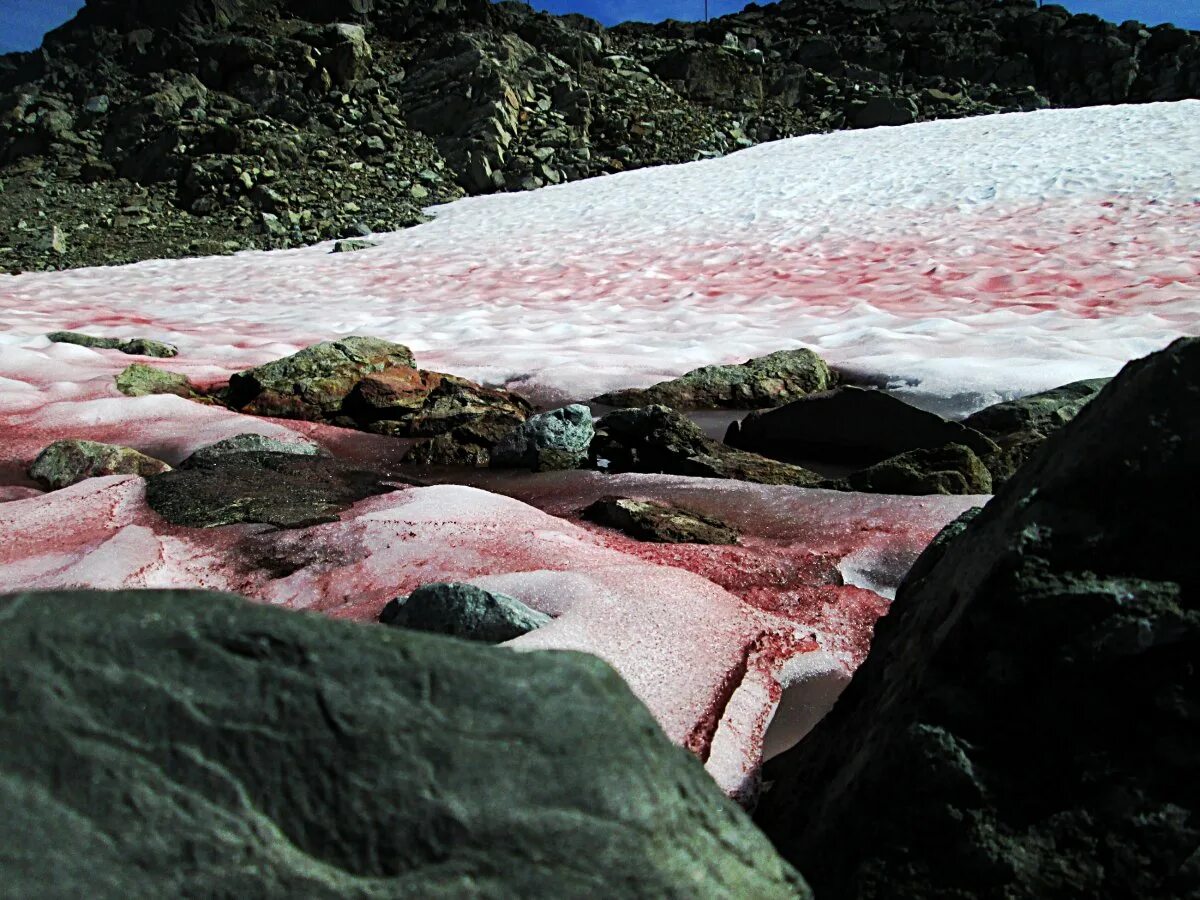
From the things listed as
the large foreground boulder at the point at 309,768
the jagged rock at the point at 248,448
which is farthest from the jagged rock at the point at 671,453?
the large foreground boulder at the point at 309,768

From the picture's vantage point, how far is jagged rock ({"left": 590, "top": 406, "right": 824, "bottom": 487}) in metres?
3.80

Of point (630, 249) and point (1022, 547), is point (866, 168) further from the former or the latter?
point (1022, 547)

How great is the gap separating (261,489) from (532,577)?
138 cm

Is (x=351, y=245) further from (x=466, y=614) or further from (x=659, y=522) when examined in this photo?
(x=466, y=614)

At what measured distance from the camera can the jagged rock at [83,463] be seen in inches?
143

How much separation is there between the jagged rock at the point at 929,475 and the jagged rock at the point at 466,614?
6.02 feet

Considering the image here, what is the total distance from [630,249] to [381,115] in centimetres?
1083

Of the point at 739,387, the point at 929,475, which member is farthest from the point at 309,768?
the point at 739,387

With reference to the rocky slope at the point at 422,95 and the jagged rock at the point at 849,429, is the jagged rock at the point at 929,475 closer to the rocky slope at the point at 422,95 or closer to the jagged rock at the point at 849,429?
the jagged rock at the point at 849,429

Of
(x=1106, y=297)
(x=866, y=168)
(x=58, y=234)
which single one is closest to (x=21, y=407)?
(x=1106, y=297)

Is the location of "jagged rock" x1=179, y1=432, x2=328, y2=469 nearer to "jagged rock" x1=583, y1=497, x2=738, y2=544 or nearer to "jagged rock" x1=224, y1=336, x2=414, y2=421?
"jagged rock" x1=224, y1=336, x2=414, y2=421

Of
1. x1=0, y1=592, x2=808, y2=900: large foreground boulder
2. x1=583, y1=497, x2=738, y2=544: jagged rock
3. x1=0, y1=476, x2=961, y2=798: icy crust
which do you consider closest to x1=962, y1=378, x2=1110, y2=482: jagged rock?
x1=0, y1=476, x2=961, y2=798: icy crust

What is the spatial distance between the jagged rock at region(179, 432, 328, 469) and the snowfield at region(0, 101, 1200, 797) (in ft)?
0.75

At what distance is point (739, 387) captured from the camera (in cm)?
557
